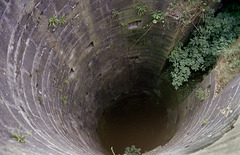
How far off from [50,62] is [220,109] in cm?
310

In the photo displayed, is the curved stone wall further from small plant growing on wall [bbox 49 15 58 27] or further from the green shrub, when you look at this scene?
the green shrub

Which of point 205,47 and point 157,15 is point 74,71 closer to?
point 157,15

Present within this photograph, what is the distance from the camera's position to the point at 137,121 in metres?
8.55

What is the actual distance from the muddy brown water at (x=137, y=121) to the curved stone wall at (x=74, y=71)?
2.59 ft

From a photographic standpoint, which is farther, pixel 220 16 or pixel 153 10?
pixel 220 16

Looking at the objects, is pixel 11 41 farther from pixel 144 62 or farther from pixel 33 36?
pixel 144 62

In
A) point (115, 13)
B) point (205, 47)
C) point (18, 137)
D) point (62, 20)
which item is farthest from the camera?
point (205, 47)

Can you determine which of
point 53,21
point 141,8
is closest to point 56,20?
point 53,21

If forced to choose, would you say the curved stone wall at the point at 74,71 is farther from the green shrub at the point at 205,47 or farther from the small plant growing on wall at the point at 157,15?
the green shrub at the point at 205,47

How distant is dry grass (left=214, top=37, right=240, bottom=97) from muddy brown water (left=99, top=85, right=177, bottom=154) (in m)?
2.34

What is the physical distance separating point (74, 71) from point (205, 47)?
328 centimetres

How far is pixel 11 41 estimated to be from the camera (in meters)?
2.98

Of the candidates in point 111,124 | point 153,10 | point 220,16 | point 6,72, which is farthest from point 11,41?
point 111,124

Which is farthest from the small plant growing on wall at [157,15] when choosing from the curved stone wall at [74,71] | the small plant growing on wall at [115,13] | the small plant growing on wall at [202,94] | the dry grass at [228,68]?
the small plant growing on wall at [202,94]
